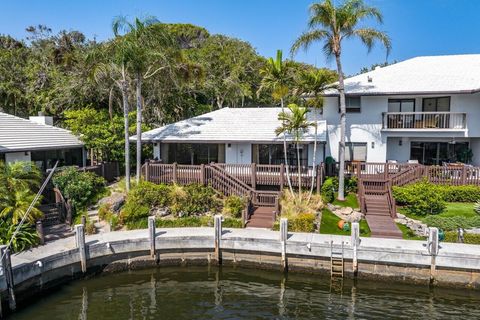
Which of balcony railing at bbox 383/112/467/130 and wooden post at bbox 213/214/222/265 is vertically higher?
balcony railing at bbox 383/112/467/130

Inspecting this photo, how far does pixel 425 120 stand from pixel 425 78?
3.29 m

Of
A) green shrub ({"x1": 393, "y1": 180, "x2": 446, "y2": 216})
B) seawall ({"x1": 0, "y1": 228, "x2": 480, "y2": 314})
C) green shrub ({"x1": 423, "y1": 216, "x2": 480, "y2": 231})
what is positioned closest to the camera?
seawall ({"x1": 0, "y1": 228, "x2": 480, "y2": 314})

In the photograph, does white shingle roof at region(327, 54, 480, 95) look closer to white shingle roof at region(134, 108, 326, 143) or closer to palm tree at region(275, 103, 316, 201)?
white shingle roof at region(134, 108, 326, 143)

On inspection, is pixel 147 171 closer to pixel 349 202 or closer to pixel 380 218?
pixel 349 202

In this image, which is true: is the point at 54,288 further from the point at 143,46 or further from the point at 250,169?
the point at 143,46

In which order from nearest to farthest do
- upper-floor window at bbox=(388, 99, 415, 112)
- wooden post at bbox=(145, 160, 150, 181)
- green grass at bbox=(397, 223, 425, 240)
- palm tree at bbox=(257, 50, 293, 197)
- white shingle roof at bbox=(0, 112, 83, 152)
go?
green grass at bbox=(397, 223, 425, 240), palm tree at bbox=(257, 50, 293, 197), white shingle roof at bbox=(0, 112, 83, 152), wooden post at bbox=(145, 160, 150, 181), upper-floor window at bbox=(388, 99, 415, 112)

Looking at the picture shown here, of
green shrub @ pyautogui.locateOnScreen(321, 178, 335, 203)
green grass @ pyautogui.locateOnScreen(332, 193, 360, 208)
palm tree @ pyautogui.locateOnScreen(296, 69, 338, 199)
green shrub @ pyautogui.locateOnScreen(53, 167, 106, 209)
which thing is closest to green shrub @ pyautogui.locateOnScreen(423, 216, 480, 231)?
green grass @ pyautogui.locateOnScreen(332, 193, 360, 208)

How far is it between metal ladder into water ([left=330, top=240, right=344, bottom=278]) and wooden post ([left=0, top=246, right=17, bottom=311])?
11.9m

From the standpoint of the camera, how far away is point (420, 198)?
1825 centimetres

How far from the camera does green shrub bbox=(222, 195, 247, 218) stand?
18453 millimetres

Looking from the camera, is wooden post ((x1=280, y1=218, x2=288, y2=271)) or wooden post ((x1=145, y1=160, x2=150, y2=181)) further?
wooden post ((x1=145, y1=160, x2=150, y2=181))

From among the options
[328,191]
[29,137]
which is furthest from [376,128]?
[29,137]

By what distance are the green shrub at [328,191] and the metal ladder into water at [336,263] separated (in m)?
5.70

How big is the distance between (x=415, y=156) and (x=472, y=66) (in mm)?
7757
